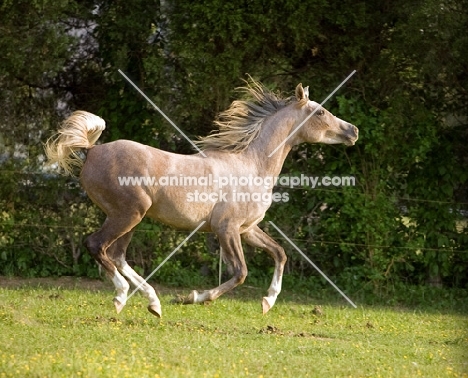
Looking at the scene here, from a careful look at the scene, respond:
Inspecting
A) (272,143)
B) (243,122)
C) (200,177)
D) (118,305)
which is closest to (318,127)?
(272,143)

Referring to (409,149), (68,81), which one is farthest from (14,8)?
(409,149)

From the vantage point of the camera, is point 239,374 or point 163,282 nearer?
point 239,374

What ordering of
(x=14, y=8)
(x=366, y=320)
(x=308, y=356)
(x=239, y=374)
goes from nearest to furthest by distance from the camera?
1. (x=239, y=374)
2. (x=308, y=356)
3. (x=366, y=320)
4. (x=14, y=8)

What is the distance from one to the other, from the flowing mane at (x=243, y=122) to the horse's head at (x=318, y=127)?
20cm

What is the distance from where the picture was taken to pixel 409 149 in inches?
455

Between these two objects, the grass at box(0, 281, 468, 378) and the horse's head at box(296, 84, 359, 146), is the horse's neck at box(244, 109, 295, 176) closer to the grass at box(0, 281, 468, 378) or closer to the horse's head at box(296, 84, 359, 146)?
the horse's head at box(296, 84, 359, 146)

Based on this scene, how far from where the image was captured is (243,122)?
29.1 ft

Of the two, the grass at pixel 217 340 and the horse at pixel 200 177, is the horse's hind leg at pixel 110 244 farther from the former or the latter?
the grass at pixel 217 340

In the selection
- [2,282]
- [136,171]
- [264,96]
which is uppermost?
[264,96]

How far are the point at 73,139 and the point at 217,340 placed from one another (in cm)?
225

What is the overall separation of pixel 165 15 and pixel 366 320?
501cm

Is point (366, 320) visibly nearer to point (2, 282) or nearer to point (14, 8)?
point (2, 282)

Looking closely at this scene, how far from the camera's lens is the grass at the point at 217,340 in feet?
19.7

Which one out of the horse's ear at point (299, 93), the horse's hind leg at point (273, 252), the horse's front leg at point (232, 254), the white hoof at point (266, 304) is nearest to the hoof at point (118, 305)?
the horse's front leg at point (232, 254)
